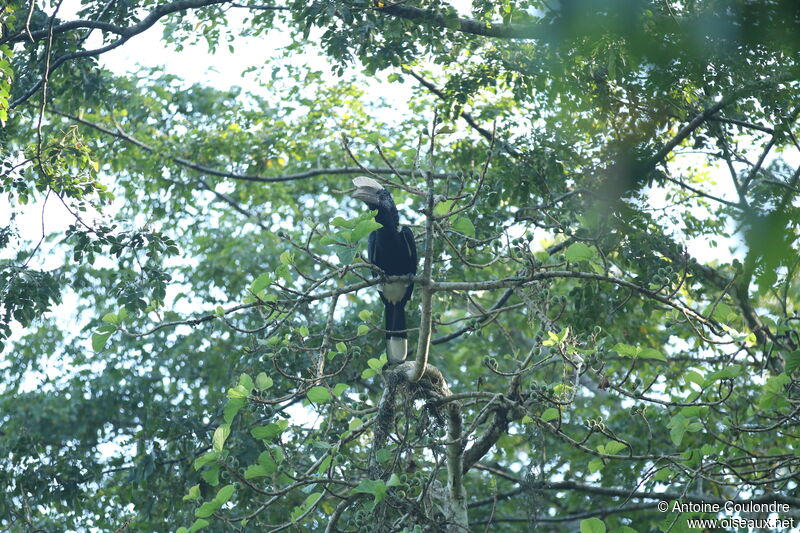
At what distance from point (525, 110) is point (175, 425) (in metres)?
4.09

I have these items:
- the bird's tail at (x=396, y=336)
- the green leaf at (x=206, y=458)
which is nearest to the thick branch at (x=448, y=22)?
the bird's tail at (x=396, y=336)

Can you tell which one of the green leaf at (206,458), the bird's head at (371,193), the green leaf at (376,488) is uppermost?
the bird's head at (371,193)

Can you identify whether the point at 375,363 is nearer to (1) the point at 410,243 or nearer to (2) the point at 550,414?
(2) the point at 550,414

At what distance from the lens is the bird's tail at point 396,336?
4.67 meters

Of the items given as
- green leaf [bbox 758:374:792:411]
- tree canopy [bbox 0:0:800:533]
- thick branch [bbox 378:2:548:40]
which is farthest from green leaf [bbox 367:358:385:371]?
thick branch [bbox 378:2:548:40]

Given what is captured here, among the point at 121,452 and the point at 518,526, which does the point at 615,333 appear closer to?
the point at 518,526

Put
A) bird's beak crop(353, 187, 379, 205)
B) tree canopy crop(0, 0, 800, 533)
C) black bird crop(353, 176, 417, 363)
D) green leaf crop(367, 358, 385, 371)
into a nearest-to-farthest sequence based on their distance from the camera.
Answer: tree canopy crop(0, 0, 800, 533)
green leaf crop(367, 358, 385, 371)
bird's beak crop(353, 187, 379, 205)
black bird crop(353, 176, 417, 363)

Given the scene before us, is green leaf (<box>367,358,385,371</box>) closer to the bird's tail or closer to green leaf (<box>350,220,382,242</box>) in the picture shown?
the bird's tail

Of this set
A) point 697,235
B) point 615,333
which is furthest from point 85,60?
point 697,235

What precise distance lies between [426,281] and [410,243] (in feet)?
5.82

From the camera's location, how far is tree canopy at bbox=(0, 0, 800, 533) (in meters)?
2.06

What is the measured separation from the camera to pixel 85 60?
546cm

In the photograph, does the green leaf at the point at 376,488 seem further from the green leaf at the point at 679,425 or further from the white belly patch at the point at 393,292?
the white belly patch at the point at 393,292

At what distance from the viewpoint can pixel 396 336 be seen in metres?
4.76
